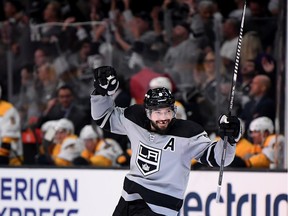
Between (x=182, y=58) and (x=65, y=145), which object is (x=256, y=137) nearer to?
(x=182, y=58)

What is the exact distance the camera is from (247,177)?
586cm

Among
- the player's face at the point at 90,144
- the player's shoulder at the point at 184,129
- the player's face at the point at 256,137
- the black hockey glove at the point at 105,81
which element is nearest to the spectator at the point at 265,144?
the player's face at the point at 256,137

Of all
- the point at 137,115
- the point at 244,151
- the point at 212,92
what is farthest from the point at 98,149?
the point at 137,115

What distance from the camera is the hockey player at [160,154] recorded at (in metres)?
4.55

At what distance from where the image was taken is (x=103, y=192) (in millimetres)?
6129

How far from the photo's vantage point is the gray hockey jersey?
4551 millimetres

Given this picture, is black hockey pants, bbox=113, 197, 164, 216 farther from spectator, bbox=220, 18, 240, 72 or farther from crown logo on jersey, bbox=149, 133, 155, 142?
spectator, bbox=220, 18, 240, 72

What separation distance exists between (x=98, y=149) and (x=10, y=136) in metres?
0.75

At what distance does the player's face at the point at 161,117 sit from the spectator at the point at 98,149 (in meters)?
2.05

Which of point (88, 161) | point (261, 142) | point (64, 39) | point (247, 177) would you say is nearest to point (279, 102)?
point (261, 142)

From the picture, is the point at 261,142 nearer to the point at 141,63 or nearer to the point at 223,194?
the point at 223,194

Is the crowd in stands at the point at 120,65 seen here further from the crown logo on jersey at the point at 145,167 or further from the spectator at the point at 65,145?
the crown logo on jersey at the point at 145,167

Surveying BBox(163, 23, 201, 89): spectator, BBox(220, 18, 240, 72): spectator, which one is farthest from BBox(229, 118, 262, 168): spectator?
BBox(163, 23, 201, 89): spectator

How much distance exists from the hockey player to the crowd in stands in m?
1.79
